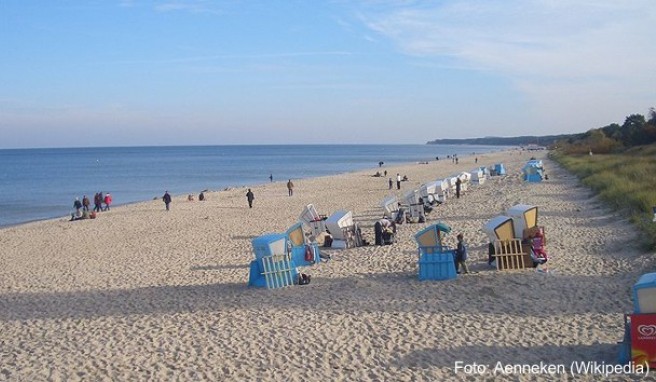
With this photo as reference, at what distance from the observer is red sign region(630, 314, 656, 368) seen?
6.65 meters

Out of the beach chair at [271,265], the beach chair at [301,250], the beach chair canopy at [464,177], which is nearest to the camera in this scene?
the beach chair at [271,265]

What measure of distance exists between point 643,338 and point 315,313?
15.6ft

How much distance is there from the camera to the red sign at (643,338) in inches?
262

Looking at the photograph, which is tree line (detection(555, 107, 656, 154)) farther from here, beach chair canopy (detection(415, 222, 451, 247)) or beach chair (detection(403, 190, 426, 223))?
beach chair canopy (detection(415, 222, 451, 247))

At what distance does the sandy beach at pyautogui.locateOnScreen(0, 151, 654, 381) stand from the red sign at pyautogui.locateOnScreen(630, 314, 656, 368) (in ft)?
1.01

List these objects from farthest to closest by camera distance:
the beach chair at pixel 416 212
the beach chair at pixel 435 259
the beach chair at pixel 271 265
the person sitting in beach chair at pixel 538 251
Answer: the beach chair at pixel 416 212 → the person sitting in beach chair at pixel 538 251 → the beach chair at pixel 271 265 → the beach chair at pixel 435 259

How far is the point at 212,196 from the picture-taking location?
3722 centimetres

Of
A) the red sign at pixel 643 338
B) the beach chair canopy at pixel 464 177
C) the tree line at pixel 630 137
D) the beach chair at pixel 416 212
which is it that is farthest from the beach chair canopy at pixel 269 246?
the tree line at pixel 630 137

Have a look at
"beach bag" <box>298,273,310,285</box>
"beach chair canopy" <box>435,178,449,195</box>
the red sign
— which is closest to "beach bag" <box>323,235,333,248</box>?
"beach bag" <box>298,273,310,285</box>

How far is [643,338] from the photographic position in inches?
264

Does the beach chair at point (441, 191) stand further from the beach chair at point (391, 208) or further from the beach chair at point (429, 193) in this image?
the beach chair at point (391, 208)

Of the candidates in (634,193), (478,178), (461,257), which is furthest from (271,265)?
(478,178)

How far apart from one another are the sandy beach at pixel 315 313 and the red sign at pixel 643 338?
307 mm

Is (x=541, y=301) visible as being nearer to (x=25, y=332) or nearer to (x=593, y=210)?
(x=25, y=332)
